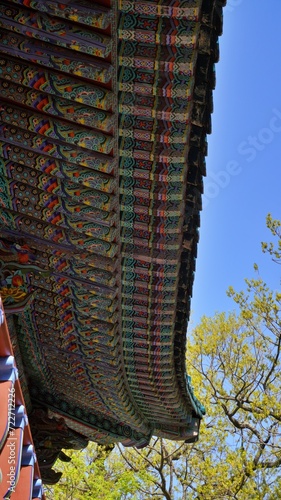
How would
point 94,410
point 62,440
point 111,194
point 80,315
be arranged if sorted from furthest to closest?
point 94,410 < point 62,440 < point 80,315 < point 111,194

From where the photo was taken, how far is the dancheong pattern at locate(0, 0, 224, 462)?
16.9 feet

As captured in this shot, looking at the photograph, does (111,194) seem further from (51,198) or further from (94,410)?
(94,410)

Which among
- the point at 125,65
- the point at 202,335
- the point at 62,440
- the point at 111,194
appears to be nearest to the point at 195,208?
the point at 111,194

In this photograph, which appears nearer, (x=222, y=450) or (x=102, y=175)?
(x=102, y=175)

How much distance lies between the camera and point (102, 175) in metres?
6.29

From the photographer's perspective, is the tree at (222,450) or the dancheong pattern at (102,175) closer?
the dancheong pattern at (102,175)

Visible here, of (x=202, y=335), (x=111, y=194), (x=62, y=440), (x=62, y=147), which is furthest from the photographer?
(x=202, y=335)

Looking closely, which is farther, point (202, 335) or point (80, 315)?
point (202, 335)

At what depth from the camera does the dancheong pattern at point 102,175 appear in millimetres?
5156

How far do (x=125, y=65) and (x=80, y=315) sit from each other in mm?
3712

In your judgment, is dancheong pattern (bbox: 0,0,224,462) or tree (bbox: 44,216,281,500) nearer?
dancheong pattern (bbox: 0,0,224,462)

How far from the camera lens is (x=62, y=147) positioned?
604 cm

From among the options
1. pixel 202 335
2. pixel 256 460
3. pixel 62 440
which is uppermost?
pixel 202 335

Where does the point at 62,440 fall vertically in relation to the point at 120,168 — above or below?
below
